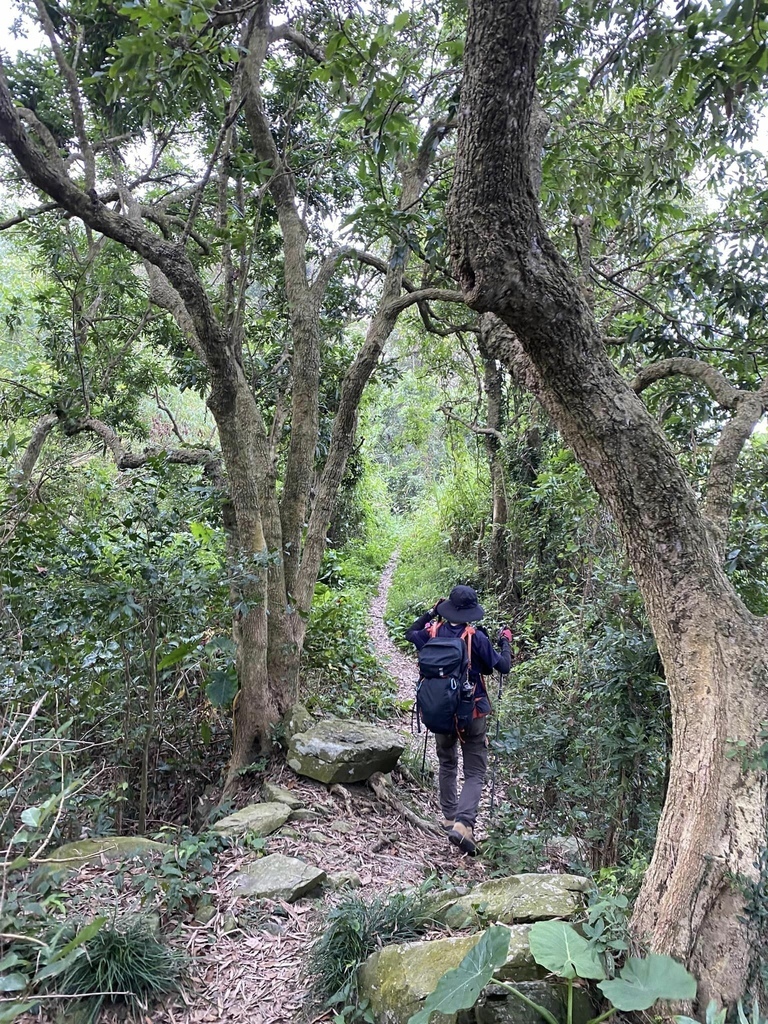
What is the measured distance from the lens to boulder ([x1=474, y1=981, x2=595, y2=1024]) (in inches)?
86.3

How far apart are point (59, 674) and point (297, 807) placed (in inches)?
74.2

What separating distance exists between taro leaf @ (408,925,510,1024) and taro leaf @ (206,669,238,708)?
2778mm

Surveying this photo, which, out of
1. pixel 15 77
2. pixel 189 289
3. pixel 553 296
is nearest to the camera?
pixel 553 296

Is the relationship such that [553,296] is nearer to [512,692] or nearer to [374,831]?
[374,831]

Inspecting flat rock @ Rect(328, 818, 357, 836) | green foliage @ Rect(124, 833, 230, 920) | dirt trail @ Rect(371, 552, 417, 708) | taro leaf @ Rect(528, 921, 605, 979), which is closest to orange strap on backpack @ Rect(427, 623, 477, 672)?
flat rock @ Rect(328, 818, 357, 836)

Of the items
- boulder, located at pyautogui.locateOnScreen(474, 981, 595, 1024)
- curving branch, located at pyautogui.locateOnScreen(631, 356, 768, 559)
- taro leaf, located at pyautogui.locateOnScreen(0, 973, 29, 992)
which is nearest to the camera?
taro leaf, located at pyautogui.locateOnScreen(0, 973, 29, 992)

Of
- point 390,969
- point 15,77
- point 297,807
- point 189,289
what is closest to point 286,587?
point 297,807

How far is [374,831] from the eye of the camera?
14.9ft

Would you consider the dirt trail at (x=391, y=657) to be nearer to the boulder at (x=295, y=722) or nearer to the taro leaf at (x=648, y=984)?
the boulder at (x=295, y=722)

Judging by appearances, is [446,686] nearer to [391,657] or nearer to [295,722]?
[295,722]

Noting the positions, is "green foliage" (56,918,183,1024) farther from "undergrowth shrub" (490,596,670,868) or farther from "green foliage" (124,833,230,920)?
"undergrowth shrub" (490,596,670,868)

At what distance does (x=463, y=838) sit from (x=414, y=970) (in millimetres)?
2133

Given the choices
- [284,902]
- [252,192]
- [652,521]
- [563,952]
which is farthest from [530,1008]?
[252,192]

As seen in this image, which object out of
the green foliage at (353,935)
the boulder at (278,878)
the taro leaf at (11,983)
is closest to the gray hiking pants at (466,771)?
the boulder at (278,878)
